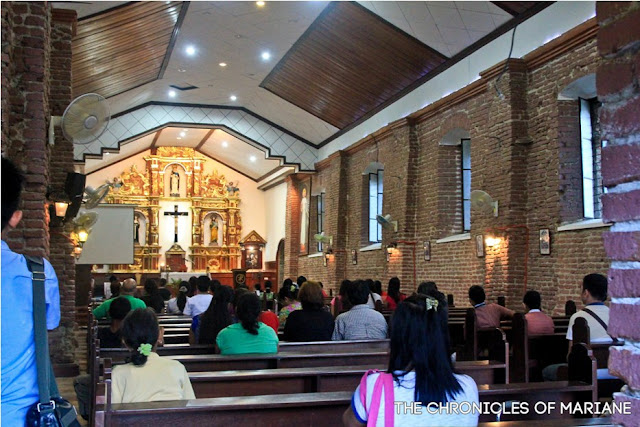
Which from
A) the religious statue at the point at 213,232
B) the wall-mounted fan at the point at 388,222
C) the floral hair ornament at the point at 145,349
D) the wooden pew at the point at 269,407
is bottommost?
the wooden pew at the point at 269,407

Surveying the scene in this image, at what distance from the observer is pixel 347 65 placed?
1617 centimetres

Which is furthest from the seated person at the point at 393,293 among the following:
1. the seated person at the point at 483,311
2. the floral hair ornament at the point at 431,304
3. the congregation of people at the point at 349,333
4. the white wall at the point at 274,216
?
the white wall at the point at 274,216

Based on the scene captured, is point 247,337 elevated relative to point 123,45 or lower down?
lower down

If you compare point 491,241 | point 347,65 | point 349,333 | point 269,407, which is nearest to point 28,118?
point 349,333

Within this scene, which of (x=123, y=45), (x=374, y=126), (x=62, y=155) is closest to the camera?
(x=62, y=155)

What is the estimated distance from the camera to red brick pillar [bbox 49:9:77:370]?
34.5ft

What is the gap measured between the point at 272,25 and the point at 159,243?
48.8 ft

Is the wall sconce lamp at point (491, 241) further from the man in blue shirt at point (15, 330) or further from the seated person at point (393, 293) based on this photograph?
the man in blue shirt at point (15, 330)

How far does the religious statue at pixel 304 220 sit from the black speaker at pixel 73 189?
13.7m

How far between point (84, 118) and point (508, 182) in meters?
6.70

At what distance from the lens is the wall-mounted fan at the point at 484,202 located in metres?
11.9

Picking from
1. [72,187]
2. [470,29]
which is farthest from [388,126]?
[72,187]

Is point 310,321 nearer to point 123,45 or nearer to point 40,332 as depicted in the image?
point 40,332

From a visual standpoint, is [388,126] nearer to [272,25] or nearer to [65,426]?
[272,25]
